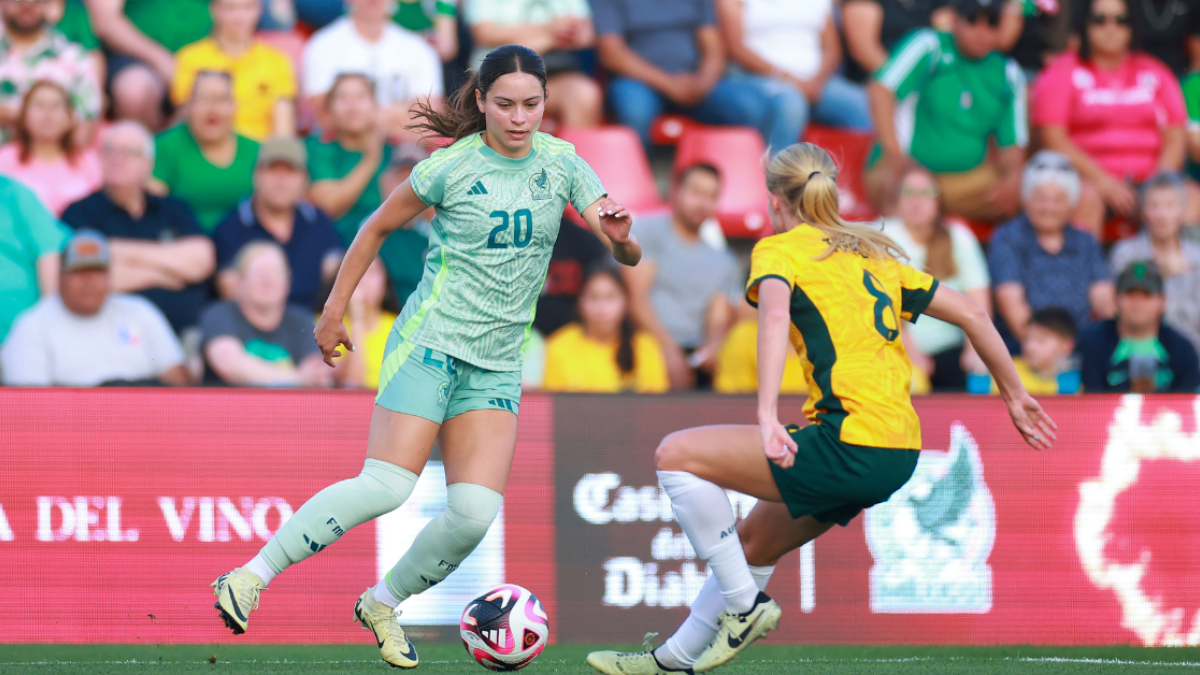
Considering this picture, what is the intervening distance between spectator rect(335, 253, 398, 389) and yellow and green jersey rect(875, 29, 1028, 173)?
3.61 meters

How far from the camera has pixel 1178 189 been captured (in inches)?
322

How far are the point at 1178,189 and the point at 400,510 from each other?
5571mm

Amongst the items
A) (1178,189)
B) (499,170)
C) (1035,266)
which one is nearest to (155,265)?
(499,170)

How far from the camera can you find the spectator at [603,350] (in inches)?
286

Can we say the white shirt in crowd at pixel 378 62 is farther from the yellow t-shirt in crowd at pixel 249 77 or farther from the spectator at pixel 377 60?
the yellow t-shirt in crowd at pixel 249 77

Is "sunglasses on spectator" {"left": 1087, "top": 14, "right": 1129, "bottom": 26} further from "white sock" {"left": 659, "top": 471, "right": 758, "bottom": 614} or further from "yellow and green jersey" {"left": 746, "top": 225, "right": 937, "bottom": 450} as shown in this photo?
"white sock" {"left": 659, "top": 471, "right": 758, "bottom": 614}

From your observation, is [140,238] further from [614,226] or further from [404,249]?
[614,226]

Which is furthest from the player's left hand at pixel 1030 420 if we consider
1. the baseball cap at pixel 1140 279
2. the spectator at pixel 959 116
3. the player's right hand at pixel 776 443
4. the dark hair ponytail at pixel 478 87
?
the spectator at pixel 959 116

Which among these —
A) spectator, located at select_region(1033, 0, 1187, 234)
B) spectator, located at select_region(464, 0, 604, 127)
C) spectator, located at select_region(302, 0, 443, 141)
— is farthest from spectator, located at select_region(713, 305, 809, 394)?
spectator, located at select_region(1033, 0, 1187, 234)

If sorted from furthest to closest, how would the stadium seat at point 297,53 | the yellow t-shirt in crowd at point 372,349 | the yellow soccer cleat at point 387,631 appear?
the stadium seat at point 297,53 < the yellow t-shirt in crowd at point 372,349 < the yellow soccer cleat at point 387,631

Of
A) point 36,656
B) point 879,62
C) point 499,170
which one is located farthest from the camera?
point 879,62

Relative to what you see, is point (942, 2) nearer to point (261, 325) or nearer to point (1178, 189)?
point (1178, 189)

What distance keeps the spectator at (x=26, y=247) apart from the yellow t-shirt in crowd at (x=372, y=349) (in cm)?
175

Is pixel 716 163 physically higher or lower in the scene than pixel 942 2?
lower
